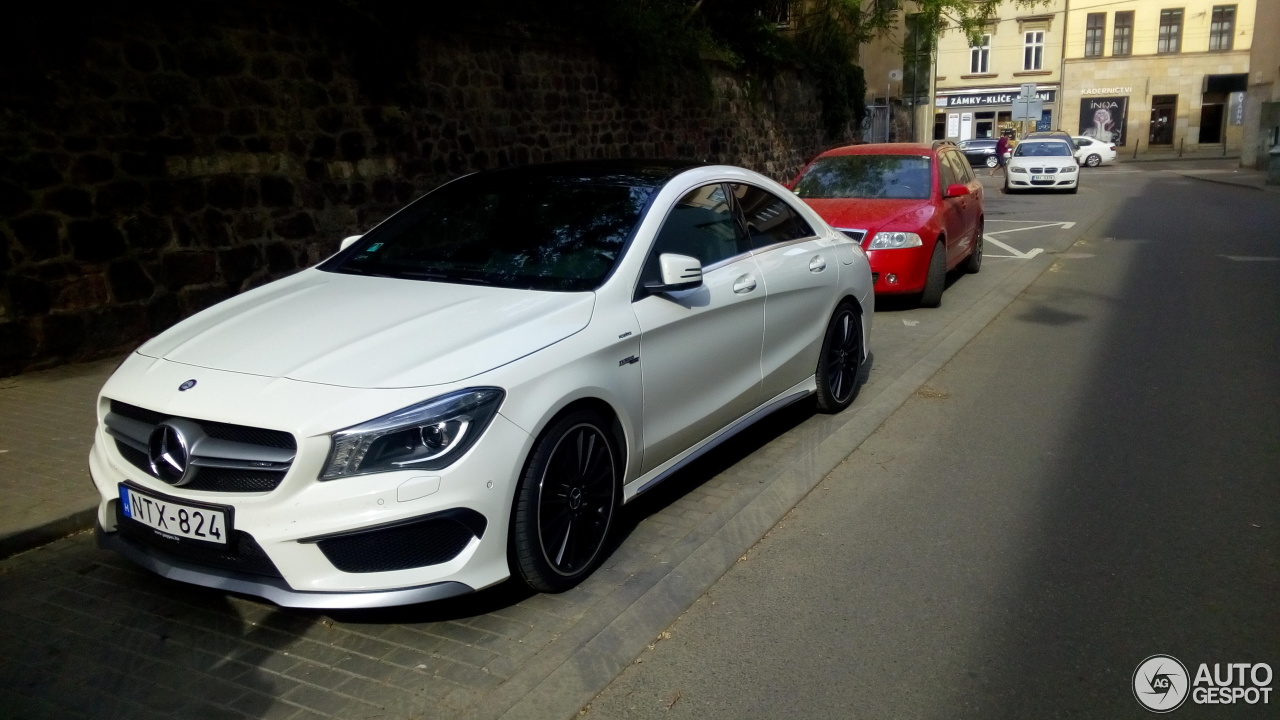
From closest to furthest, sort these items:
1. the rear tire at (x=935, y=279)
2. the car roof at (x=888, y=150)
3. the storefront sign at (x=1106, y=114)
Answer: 1. the rear tire at (x=935, y=279)
2. the car roof at (x=888, y=150)
3. the storefront sign at (x=1106, y=114)

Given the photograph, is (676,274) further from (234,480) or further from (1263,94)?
(1263,94)

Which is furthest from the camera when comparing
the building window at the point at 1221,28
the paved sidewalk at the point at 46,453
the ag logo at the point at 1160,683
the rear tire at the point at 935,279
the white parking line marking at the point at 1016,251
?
the building window at the point at 1221,28

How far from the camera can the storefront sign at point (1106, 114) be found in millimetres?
54219

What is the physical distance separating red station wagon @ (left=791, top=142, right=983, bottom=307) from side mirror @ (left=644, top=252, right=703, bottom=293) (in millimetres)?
5470

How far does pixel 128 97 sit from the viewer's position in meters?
7.79

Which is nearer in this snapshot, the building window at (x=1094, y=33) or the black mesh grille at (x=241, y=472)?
the black mesh grille at (x=241, y=472)

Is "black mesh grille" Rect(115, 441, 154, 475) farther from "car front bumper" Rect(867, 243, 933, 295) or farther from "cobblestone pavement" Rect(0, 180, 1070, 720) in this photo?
"car front bumper" Rect(867, 243, 933, 295)

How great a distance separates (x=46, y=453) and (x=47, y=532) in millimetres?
1064

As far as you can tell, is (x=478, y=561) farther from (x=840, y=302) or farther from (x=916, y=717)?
(x=840, y=302)

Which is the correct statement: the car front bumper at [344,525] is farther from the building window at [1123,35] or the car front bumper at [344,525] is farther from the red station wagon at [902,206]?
the building window at [1123,35]

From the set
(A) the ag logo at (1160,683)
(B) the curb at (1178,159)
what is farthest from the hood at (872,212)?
(B) the curb at (1178,159)

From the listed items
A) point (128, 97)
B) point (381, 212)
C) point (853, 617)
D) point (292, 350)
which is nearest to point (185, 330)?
point (292, 350)

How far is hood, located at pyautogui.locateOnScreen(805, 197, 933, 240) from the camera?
9.67m

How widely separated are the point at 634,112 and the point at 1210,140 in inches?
1987
